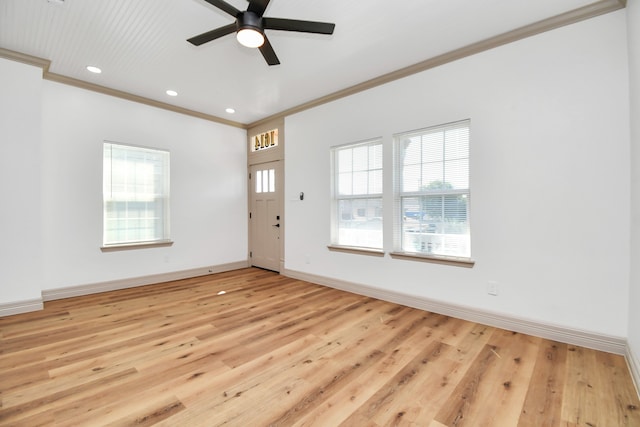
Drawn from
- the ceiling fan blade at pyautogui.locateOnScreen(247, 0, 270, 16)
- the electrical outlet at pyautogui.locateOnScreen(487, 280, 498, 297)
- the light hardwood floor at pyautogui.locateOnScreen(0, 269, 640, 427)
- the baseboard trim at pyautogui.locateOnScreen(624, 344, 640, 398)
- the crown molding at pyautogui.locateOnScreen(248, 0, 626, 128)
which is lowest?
the light hardwood floor at pyautogui.locateOnScreen(0, 269, 640, 427)

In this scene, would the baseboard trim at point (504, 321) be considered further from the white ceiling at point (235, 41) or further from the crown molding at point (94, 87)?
the crown molding at point (94, 87)

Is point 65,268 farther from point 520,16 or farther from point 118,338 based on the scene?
point 520,16

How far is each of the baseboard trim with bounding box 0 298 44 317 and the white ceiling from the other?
2.79m

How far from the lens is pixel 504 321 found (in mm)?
2828

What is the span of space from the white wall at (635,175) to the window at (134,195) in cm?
554

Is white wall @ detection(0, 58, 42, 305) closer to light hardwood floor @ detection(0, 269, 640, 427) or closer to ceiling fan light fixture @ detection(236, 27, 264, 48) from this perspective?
light hardwood floor @ detection(0, 269, 640, 427)

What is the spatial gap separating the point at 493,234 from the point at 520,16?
2.00m

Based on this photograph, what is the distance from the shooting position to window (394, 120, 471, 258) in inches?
124

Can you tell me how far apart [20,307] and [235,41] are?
3799 millimetres

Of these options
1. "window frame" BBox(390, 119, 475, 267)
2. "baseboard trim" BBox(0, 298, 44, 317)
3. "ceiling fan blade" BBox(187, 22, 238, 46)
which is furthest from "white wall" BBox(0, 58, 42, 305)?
"window frame" BBox(390, 119, 475, 267)

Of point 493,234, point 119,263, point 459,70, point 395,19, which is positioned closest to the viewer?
point 395,19

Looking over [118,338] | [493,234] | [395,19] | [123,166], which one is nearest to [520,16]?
[395,19]

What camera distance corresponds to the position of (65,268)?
380cm

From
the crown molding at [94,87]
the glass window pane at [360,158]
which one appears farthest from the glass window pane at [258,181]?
the glass window pane at [360,158]
